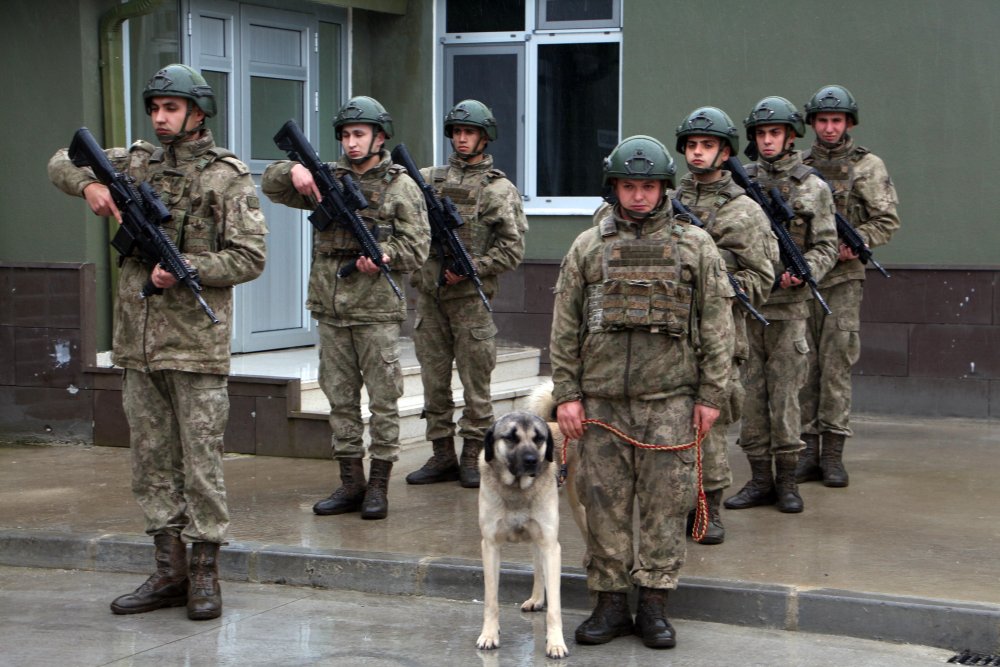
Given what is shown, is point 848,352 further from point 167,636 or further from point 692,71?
point 167,636

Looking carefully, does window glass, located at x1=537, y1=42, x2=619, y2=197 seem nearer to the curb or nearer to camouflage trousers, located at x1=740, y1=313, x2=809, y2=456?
camouflage trousers, located at x1=740, y1=313, x2=809, y2=456

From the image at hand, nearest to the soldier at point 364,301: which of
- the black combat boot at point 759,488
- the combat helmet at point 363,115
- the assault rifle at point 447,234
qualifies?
the combat helmet at point 363,115

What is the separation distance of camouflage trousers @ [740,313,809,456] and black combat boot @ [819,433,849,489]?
0.73 m

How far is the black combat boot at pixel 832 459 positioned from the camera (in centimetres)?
892

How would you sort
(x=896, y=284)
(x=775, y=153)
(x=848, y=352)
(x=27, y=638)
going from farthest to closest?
1. (x=896, y=284)
2. (x=848, y=352)
3. (x=775, y=153)
4. (x=27, y=638)

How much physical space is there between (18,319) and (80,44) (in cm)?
202

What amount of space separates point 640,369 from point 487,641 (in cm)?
131

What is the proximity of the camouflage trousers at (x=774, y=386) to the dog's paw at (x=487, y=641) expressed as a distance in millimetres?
2816

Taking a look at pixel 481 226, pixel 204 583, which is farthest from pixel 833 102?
pixel 204 583

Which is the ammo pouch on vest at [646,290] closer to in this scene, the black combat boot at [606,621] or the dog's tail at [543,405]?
the dog's tail at [543,405]

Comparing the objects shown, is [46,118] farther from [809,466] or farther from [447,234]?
[809,466]

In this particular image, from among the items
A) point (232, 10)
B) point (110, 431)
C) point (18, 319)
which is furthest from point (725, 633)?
point (232, 10)

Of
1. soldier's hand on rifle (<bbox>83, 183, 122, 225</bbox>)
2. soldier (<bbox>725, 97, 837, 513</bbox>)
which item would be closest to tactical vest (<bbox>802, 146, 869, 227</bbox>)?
soldier (<bbox>725, 97, 837, 513</bbox>)

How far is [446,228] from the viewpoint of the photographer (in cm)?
882
